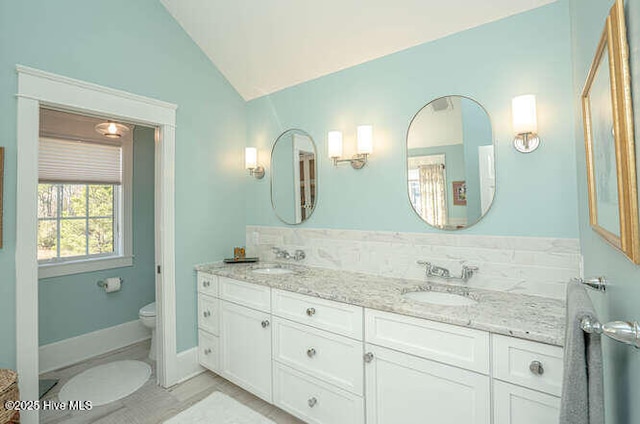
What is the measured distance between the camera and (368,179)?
7.56 ft

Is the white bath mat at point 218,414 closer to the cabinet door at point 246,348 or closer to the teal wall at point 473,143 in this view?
the cabinet door at point 246,348

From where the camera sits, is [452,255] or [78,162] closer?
[452,255]

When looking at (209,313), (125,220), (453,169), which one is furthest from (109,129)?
(453,169)

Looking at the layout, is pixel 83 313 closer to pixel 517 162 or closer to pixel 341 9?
pixel 341 9

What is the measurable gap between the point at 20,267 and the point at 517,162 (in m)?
2.86

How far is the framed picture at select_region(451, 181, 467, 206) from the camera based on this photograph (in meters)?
1.90

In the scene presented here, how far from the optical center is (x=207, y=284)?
2.55m

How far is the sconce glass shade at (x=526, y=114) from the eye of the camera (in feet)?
5.32

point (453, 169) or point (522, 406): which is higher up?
point (453, 169)

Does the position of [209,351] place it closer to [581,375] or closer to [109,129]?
[109,129]

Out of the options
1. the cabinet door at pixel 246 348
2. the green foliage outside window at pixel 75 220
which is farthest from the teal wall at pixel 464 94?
the green foliage outside window at pixel 75 220

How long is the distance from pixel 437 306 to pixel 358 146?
1.21 m

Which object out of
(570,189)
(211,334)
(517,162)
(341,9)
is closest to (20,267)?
(211,334)

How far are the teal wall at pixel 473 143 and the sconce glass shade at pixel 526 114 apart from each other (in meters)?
0.19
